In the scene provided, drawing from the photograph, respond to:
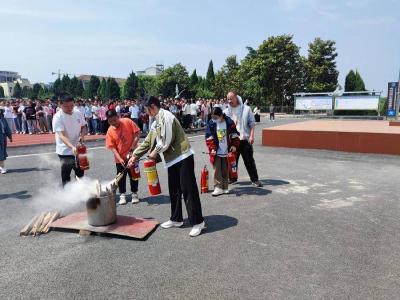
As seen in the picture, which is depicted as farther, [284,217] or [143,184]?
[143,184]

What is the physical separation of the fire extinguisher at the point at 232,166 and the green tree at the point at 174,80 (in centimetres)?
4967

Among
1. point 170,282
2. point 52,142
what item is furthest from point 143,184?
point 52,142

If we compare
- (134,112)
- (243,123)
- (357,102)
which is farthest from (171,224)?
(357,102)

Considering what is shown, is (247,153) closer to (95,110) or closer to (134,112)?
(134,112)

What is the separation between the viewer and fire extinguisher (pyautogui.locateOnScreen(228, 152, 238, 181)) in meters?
6.54

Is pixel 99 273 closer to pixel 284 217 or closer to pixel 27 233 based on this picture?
pixel 27 233

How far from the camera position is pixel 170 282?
3.46 meters

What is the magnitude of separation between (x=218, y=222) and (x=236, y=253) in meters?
1.07

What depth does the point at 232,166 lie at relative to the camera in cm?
667

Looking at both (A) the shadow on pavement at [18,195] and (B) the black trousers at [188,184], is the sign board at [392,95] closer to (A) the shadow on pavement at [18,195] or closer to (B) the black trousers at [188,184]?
(B) the black trousers at [188,184]

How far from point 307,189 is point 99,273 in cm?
467

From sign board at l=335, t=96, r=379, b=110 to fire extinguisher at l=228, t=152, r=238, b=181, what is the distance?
25.5 meters

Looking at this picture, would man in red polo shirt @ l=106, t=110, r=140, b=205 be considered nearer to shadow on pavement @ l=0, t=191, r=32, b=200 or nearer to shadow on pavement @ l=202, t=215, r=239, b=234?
shadow on pavement @ l=202, t=215, r=239, b=234

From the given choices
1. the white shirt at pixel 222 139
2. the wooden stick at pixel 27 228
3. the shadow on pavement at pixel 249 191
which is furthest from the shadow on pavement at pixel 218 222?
the wooden stick at pixel 27 228
